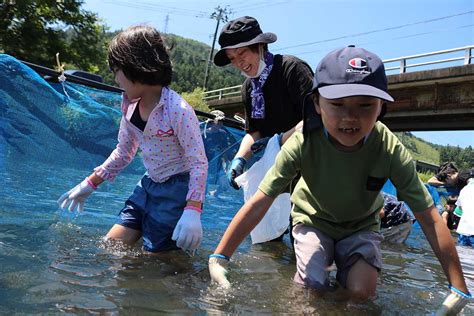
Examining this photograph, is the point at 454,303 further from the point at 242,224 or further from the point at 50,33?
the point at 50,33

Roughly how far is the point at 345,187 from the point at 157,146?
1064mm

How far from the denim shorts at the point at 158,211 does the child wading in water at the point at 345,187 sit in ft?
2.04

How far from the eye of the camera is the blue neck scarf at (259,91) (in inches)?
120

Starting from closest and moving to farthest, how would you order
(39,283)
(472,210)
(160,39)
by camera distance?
(39,283) → (160,39) → (472,210)

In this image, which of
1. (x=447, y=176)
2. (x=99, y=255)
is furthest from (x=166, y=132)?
(x=447, y=176)

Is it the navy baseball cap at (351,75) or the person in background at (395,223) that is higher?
the navy baseball cap at (351,75)

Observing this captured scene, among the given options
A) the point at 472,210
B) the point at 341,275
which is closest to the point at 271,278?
the point at 341,275

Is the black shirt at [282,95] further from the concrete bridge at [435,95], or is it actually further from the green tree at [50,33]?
the green tree at [50,33]

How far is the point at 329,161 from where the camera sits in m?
2.03

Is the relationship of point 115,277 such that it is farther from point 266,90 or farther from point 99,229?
point 266,90

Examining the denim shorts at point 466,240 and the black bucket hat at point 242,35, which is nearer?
the black bucket hat at point 242,35

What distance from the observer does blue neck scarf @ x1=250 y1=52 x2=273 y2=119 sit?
120 inches

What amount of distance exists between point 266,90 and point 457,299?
5.87ft

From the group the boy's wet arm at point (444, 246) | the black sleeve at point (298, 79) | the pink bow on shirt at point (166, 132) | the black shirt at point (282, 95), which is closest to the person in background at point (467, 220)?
the black shirt at point (282, 95)
